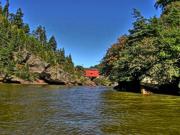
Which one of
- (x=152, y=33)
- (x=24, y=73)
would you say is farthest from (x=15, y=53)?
(x=152, y=33)

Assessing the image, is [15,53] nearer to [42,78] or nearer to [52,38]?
[42,78]

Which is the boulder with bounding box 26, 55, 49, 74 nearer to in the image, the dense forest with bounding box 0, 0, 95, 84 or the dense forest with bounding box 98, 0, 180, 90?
the dense forest with bounding box 0, 0, 95, 84

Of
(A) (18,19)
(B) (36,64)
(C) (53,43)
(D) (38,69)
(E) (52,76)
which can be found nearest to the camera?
(D) (38,69)

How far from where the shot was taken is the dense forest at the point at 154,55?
36.5 metres

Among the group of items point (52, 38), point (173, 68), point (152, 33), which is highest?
point (52, 38)

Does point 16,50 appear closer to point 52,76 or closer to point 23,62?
point 23,62

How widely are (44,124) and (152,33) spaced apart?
106 feet

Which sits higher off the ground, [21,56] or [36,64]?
[21,56]

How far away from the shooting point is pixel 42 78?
91812 mm

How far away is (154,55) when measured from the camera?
128 ft

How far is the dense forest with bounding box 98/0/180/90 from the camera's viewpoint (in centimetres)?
3650

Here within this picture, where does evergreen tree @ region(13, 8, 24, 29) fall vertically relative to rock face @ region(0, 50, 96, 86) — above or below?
above

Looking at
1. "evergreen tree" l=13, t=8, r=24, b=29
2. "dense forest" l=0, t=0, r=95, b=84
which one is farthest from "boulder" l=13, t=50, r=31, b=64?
"evergreen tree" l=13, t=8, r=24, b=29

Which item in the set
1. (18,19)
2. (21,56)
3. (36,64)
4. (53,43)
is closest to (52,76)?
(36,64)
